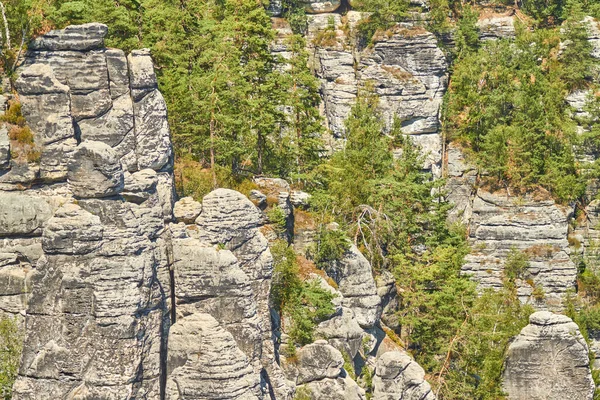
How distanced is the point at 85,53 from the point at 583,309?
40.9m

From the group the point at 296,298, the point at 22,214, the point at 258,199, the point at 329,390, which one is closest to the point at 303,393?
the point at 329,390

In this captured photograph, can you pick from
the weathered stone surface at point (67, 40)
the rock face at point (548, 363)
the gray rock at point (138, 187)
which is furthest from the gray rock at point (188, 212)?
the rock face at point (548, 363)

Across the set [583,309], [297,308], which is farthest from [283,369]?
[583,309]

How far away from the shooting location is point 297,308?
168 ft

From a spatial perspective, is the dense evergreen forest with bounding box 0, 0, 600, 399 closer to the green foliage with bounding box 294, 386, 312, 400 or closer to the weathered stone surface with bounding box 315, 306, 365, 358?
the weathered stone surface with bounding box 315, 306, 365, 358

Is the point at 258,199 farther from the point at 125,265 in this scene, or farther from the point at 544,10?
the point at 544,10

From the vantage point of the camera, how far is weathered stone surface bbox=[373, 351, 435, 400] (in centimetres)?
5347

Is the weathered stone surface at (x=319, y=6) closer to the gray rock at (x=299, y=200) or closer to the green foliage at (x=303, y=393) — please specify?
the gray rock at (x=299, y=200)

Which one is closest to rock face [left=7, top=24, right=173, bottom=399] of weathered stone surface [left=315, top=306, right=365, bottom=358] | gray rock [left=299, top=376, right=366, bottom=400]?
gray rock [left=299, top=376, right=366, bottom=400]

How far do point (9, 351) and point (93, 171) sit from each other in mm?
6729

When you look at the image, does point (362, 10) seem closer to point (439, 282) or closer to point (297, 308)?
point (439, 282)

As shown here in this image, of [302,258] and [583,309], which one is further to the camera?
[583,309]

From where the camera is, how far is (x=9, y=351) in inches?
1647

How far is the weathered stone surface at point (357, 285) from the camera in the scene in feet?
187
